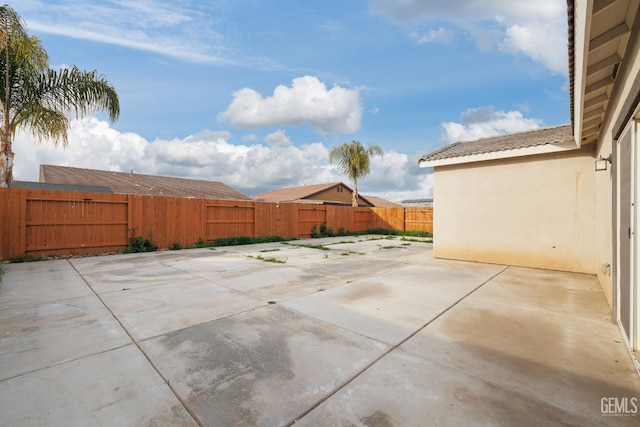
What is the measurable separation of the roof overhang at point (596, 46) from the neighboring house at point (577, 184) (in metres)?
0.01

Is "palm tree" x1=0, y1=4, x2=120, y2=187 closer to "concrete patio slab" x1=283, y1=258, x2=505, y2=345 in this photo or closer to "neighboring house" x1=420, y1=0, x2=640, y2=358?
"concrete patio slab" x1=283, y1=258, x2=505, y2=345

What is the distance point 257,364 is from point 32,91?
9853mm

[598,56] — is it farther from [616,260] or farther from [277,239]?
[277,239]

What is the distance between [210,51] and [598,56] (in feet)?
30.9

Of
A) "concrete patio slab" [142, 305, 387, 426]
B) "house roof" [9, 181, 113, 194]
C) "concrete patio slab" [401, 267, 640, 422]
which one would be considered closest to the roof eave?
"concrete patio slab" [401, 267, 640, 422]

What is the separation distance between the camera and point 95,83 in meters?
8.14

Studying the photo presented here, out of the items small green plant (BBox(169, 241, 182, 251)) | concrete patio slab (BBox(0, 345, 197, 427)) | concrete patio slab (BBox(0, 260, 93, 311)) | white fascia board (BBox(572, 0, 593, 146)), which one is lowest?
concrete patio slab (BBox(0, 260, 93, 311))

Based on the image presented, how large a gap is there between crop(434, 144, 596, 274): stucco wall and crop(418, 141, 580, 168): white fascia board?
22 centimetres

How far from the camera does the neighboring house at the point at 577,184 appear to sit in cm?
256

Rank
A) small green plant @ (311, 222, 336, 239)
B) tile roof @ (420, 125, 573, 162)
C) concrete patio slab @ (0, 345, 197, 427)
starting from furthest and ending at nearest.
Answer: small green plant @ (311, 222, 336, 239) → tile roof @ (420, 125, 573, 162) → concrete patio slab @ (0, 345, 197, 427)

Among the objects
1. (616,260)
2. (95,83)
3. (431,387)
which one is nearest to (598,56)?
(616,260)

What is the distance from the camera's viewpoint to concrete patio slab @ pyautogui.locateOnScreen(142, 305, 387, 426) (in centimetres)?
180

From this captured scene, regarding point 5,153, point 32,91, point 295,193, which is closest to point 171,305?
point 5,153

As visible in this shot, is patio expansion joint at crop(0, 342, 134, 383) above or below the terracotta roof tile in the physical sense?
below
